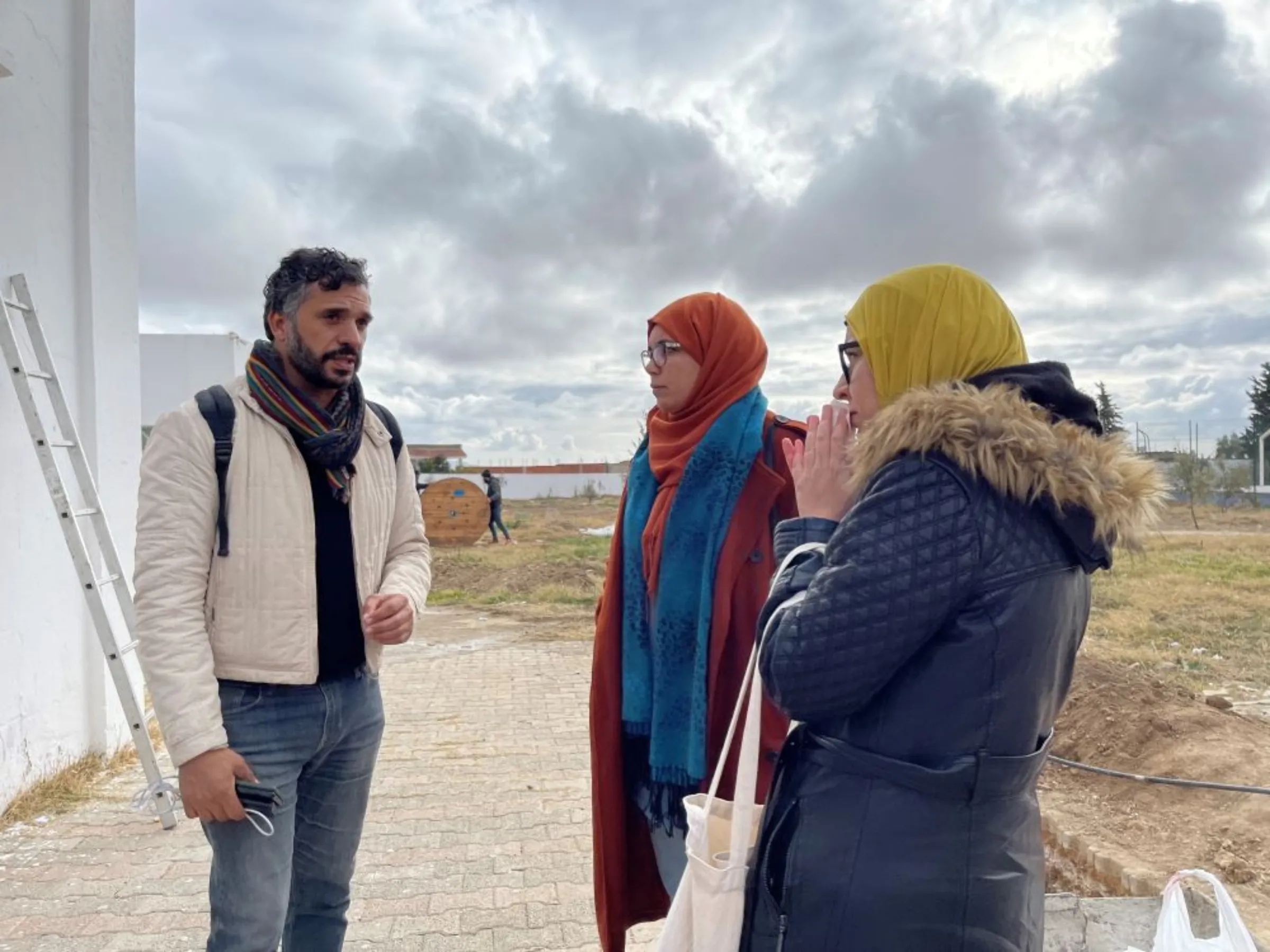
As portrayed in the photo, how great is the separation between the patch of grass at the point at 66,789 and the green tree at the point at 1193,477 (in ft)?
92.6

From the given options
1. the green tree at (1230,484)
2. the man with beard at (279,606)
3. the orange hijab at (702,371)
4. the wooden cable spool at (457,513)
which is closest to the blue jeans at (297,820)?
the man with beard at (279,606)

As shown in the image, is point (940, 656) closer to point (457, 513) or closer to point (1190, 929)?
point (1190, 929)

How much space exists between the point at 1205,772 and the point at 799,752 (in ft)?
13.7

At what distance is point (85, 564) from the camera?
14.0ft

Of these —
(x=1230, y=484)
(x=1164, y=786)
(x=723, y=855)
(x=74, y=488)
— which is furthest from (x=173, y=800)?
(x=1230, y=484)

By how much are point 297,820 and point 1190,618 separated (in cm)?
1041

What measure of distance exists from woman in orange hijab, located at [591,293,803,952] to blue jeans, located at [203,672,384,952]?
24.5 inches

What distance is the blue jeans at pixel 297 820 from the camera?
190cm

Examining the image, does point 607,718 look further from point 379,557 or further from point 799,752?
point 799,752

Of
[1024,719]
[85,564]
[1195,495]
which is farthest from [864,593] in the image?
[1195,495]

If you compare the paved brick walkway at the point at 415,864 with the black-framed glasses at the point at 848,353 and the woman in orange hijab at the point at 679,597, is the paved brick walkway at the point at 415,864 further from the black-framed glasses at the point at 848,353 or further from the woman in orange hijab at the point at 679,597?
the black-framed glasses at the point at 848,353

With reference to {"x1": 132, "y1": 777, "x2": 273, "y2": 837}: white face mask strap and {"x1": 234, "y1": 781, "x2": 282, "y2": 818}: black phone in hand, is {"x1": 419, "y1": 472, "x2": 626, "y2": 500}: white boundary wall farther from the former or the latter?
{"x1": 234, "y1": 781, "x2": 282, "y2": 818}: black phone in hand

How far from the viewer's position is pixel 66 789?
4.48 metres

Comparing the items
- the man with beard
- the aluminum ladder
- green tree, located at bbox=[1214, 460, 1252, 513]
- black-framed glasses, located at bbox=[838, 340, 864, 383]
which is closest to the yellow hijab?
black-framed glasses, located at bbox=[838, 340, 864, 383]
